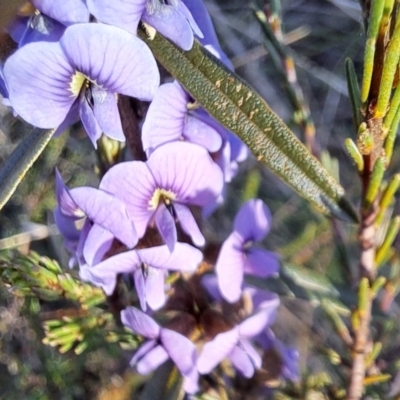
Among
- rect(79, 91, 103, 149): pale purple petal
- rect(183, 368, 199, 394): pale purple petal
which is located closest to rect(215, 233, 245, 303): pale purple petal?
rect(183, 368, 199, 394): pale purple petal

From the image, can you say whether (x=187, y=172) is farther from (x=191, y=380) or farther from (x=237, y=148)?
(x=191, y=380)

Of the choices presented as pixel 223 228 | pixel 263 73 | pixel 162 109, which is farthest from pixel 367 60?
pixel 263 73

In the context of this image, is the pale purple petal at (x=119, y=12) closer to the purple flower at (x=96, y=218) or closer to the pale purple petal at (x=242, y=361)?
the purple flower at (x=96, y=218)

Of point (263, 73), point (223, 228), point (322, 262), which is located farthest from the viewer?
point (263, 73)

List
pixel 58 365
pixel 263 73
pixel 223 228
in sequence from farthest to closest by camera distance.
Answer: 1. pixel 263 73
2. pixel 223 228
3. pixel 58 365

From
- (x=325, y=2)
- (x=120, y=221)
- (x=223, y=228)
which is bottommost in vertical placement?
(x=223, y=228)

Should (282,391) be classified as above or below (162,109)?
below

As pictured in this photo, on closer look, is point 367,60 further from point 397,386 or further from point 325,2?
point 325,2

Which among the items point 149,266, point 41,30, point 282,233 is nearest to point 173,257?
point 149,266
